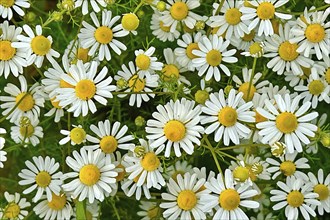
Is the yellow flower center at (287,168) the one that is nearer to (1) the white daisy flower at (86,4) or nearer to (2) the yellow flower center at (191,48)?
(2) the yellow flower center at (191,48)

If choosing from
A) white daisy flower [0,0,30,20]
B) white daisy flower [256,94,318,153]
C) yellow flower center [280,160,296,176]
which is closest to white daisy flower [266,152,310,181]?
yellow flower center [280,160,296,176]

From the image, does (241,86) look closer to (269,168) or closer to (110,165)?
(269,168)

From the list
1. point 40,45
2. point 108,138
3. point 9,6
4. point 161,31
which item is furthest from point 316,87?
point 9,6

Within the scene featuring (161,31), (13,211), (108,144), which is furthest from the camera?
(161,31)

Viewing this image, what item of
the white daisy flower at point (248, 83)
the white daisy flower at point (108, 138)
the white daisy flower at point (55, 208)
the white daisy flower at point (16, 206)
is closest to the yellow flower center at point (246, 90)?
the white daisy flower at point (248, 83)

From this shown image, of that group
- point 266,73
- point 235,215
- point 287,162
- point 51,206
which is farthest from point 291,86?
point 51,206

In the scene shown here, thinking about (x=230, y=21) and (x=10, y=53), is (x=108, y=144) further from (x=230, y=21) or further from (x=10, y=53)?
(x=230, y=21)
